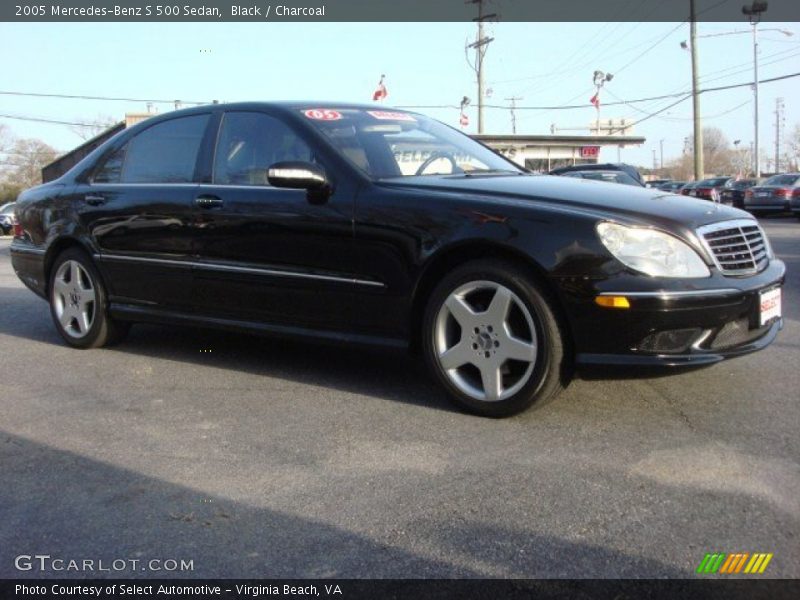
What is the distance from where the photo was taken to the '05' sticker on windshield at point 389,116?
16.0 ft

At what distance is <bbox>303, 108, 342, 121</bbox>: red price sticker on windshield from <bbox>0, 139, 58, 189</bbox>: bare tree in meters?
76.3

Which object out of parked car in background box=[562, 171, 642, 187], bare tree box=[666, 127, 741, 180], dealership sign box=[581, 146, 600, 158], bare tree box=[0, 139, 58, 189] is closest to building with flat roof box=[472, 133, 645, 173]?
dealership sign box=[581, 146, 600, 158]

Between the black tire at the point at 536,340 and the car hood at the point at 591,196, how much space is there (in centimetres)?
37

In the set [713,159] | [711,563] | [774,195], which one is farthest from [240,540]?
[713,159]

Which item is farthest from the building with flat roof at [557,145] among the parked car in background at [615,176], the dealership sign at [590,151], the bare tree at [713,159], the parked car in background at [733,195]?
the bare tree at [713,159]

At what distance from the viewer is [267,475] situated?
323 cm

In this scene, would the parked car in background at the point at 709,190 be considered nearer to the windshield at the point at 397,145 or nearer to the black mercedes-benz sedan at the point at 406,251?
the windshield at the point at 397,145

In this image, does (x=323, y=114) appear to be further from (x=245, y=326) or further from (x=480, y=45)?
(x=480, y=45)

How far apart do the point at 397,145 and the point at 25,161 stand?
265 feet

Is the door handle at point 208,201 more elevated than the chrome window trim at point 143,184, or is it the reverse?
the chrome window trim at point 143,184

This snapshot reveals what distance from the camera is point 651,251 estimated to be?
3.54 meters

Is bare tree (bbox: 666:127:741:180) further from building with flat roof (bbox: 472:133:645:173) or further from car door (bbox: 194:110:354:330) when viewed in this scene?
car door (bbox: 194:110:354:330)

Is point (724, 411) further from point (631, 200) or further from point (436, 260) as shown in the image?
point (436, 260)
